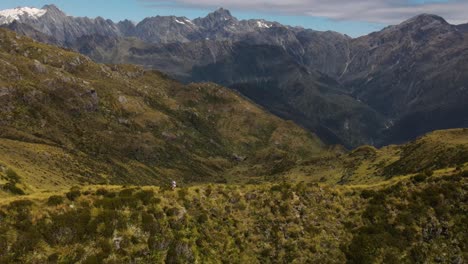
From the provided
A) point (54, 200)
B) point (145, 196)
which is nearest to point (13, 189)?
point (54, 200)

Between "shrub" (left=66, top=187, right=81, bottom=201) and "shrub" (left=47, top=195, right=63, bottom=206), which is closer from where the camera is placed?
"shrub" (left=47, top=195, right=63, bottom=206)

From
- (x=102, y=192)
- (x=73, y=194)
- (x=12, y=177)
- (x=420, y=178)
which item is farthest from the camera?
(x=12, y=177)

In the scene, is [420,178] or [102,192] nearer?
[102,192]

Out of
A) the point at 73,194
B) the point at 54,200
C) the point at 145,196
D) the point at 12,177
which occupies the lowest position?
the point at 12,177

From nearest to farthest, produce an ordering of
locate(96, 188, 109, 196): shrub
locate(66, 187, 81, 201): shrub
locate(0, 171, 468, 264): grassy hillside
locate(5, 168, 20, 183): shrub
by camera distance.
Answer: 1. locate(0, 171, 468, 264): grassy hillside
2. locate(66, 187, 81, 201): shrub
3. locate(96, 188, 109, 196): shrub
4. locate(5, 168, 20, 183): shrub

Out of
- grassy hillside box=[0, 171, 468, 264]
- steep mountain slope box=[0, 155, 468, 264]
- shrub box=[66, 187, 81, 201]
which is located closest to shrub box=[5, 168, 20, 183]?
shrub box=[66, 187, 81, 201]

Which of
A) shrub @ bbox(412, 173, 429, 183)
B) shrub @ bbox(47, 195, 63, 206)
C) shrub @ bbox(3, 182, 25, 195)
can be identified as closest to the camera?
shrub @ bbox(47, 195, 63, 206)

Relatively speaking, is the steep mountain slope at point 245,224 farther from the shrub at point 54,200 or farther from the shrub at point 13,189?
the shrub at point 13,189

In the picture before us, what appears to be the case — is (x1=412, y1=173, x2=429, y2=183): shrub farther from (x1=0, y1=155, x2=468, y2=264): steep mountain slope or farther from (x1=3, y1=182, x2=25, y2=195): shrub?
(x1=3, y1=182, x2=25, y2=195): shrub

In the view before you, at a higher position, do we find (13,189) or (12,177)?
(13,189)

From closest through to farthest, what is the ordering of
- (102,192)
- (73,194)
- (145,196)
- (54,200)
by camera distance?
1. (54,200)
2. (73,194)
3. (102,192)
4. (145,196)

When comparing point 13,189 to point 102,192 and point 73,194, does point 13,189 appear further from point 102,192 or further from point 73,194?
point 73,194

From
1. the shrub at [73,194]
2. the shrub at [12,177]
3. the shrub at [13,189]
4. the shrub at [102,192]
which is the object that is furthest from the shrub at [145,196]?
the shrub at [12,177]

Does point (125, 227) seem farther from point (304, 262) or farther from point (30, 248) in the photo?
point (304, 262)
